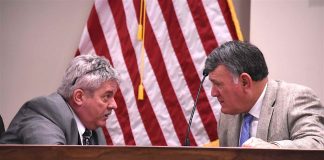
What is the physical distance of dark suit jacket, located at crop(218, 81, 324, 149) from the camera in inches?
94.7

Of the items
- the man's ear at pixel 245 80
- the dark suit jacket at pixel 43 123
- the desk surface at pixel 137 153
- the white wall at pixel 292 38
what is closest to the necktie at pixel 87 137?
the dark suit jacket at pixel 43 123

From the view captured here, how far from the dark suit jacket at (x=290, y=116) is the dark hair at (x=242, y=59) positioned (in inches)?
5.1

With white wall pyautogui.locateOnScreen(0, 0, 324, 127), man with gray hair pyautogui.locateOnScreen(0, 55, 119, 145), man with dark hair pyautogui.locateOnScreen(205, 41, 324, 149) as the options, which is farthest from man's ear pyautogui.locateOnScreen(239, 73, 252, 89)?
white wall pyautogui.locateOnScreen(0, 0, 324, 127)

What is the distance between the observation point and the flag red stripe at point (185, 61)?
3.77 metres

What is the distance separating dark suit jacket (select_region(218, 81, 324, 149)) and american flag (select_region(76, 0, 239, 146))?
1.16 meters

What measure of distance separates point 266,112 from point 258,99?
0.09m

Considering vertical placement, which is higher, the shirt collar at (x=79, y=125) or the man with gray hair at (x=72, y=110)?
the man with gray hair at (x=72, y=110)

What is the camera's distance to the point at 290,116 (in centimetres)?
250

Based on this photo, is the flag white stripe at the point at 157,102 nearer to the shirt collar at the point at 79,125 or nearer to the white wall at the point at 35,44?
the white wall at the point at 35,44

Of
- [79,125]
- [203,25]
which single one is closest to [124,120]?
[203,25]

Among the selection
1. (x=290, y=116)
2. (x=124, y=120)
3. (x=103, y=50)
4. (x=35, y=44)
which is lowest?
(x=124, y=120)

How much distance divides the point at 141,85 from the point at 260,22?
0.92m

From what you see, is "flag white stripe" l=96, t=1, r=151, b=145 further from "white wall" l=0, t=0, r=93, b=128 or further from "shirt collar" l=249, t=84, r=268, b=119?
"shirt collar" l=249, t=84, r=268, b=119

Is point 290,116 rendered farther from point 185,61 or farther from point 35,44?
point 35,44
